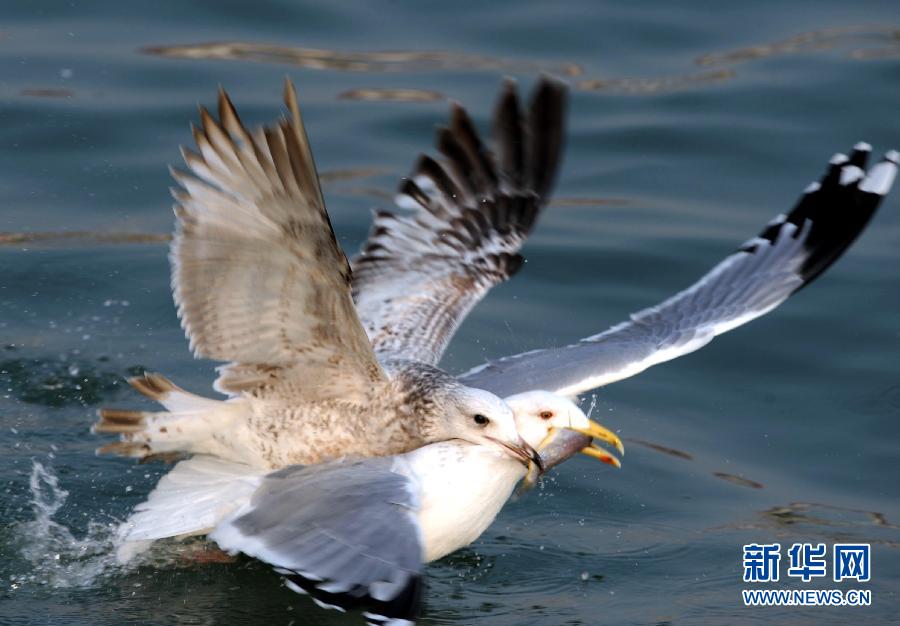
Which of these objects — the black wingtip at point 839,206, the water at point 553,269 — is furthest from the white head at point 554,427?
the black wingtip at point 839,206

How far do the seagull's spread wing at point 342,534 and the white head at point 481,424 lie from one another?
A: 25cm

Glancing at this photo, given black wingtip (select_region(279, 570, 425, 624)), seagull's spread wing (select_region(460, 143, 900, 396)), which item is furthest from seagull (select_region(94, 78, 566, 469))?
black wingtip (select_region(279, 570, 425, 624))

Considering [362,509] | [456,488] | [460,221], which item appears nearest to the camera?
[362,509]

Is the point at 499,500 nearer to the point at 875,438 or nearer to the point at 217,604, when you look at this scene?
the point at 217,604

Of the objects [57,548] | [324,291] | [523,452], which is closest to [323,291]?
[324,291]

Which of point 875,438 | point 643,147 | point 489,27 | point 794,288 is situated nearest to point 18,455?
point 794,288

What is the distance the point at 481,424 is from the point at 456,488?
30 centimetres

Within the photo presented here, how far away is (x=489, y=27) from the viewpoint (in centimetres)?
1235

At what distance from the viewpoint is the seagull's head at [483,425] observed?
596cm

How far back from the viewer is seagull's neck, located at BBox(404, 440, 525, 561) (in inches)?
227

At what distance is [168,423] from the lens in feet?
19.8

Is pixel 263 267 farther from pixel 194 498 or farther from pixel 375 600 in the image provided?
pixel 375 600

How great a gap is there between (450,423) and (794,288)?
218 centimetres

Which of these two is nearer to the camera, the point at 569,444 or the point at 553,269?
the point at 569,444
